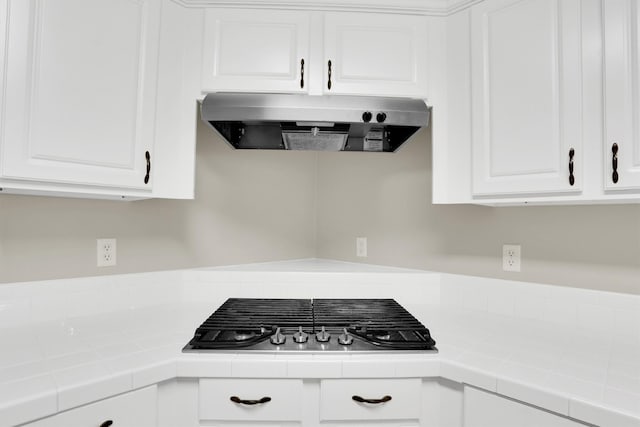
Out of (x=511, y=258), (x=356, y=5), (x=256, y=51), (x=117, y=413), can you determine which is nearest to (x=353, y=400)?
(x=117, y=413)

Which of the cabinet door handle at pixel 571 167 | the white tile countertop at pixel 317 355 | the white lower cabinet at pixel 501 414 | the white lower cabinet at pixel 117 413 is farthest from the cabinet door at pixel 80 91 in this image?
the cabinet door handle at pixel 571 167

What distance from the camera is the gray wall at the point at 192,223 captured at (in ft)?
4.42

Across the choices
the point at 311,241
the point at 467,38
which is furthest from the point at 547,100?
the point at 311,241

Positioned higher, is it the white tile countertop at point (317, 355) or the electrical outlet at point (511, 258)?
the electrical outlet at point (511, 258)

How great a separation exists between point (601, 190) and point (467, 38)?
737 mm

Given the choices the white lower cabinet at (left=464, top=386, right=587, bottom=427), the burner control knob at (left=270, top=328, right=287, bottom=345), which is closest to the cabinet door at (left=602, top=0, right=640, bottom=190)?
the white lower cabinet at (left=464, top=386, right=587, bottom=427)

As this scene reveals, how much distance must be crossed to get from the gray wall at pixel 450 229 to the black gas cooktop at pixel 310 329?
464 mm

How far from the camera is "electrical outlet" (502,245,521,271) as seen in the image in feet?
5.13

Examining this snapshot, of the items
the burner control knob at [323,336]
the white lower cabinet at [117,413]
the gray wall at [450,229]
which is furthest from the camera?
the gray wall at [450,229]

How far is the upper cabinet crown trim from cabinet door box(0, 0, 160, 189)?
296 millimetres

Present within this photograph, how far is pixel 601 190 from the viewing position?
1129 mm

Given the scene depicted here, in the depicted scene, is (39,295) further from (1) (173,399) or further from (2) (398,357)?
(2) (398,357)

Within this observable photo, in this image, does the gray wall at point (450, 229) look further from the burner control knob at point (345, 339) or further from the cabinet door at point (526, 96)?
the burner control knob at point (345, 339)

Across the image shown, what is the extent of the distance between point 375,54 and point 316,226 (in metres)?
1.11
